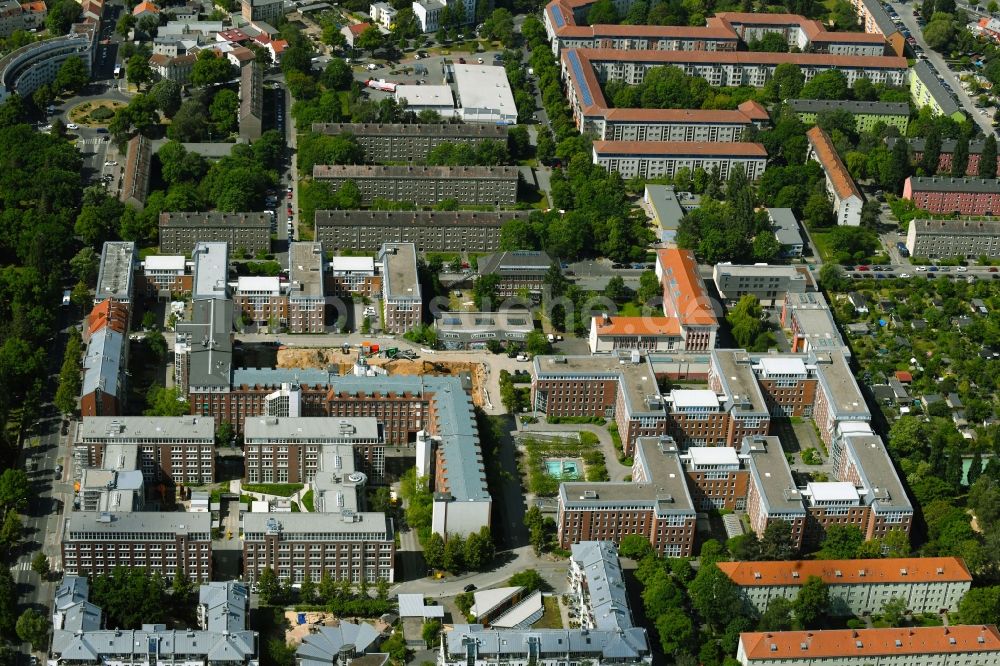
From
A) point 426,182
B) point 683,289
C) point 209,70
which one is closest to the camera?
point 683,289

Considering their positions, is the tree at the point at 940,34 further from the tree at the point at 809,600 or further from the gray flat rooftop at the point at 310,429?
the tree at the point at 809,600

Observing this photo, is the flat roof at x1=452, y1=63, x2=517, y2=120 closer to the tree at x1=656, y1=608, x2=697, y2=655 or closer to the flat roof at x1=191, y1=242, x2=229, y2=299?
the flat roof at x1=191, y1=242, x2=229, y2=299

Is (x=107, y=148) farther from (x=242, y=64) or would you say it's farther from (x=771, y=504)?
(x=771, y=504)

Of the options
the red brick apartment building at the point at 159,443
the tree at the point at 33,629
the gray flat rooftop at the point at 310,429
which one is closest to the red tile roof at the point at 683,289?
the gray flat rooftop at the point at 310,429

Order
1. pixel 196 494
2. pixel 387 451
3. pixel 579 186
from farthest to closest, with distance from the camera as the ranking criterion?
pixel 579 186, pixel 387 451, pixel 196 494

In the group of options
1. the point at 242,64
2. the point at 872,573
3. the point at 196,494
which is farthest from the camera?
the point at 242,64

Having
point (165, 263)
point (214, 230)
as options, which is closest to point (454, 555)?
point (165, 263)

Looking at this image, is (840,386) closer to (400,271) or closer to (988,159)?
(400,271)

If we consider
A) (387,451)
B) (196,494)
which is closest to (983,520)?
(387,451)
